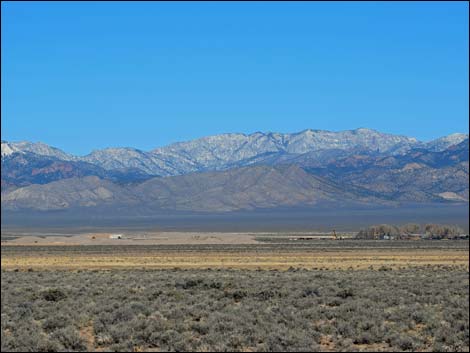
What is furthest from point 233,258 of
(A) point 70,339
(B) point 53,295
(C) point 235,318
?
(A) point 70,339

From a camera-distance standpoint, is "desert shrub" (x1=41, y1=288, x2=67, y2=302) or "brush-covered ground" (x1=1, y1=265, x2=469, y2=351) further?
"desert shrub" (x1=41, y1=288, x2=67, y2=302)

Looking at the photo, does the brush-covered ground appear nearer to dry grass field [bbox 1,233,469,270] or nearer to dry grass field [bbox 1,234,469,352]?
dry grass field [bbox 1,234,469,352]

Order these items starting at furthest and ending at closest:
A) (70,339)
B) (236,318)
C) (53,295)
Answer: (53,295) < (236,318) < (70,339)

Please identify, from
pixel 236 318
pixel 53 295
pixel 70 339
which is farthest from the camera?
pixel 53 295

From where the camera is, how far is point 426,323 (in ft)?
58.2

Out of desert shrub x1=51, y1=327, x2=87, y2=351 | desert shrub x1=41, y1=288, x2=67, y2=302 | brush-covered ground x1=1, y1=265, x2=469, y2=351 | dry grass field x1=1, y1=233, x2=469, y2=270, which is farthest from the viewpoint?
dry grass field x1=1, y1=233, x2=469, y2=270

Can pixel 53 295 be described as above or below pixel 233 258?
above

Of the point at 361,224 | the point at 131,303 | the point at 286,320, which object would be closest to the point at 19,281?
the point at 131,303

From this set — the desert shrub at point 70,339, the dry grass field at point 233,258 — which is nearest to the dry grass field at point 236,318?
the desert shrub at point 70,339

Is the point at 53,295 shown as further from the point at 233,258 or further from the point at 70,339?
the point at 233,258

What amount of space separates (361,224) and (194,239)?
93.6ft

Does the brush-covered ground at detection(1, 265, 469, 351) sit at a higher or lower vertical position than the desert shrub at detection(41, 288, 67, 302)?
lower

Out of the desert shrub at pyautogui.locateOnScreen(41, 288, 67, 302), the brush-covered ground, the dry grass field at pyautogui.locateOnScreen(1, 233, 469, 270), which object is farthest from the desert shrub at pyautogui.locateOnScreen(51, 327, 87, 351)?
the dry grass field at pyautogui.locateOnScreen(1, 233, 469, 270)

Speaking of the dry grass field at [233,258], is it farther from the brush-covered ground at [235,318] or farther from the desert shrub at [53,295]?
the desert shrub at [53,295]
